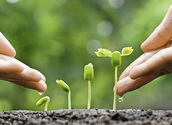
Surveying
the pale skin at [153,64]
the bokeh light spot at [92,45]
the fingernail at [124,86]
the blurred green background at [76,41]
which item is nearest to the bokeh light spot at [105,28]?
the blurred green background at [76,41]

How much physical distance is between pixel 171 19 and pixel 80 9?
5.11 meters

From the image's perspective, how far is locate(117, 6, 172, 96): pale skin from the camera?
93cm

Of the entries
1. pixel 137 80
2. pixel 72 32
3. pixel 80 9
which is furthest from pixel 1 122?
pixel 80 9

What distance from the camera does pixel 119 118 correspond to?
0.84 metres

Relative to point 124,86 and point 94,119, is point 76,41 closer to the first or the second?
point 124,86

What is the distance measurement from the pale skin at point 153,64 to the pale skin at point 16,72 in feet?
1.30

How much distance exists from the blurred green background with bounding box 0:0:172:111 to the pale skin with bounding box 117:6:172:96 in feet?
10.9

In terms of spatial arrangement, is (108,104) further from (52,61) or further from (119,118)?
(119,118)

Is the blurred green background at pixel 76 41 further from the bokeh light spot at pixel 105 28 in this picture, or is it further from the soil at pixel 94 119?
the soil at pixel 94 119

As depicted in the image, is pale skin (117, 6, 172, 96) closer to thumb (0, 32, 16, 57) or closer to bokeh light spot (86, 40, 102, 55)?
thumb (0, 32, 16, 57)

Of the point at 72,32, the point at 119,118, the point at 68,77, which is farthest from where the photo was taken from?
the point at 72,32

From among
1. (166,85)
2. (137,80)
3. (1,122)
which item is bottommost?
(1,122)

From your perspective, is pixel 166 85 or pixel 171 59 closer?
pixel 171 59

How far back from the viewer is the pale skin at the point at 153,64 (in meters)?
0.93
